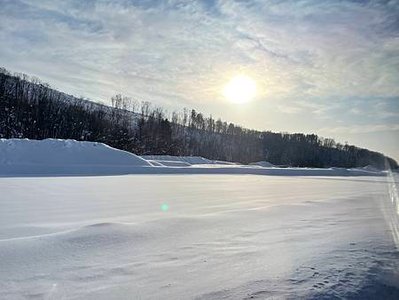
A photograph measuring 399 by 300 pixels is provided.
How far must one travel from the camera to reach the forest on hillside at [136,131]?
5409cm

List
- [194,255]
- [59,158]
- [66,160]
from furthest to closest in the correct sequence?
1. [66,160]
2. [59,158]
3. [194,255]

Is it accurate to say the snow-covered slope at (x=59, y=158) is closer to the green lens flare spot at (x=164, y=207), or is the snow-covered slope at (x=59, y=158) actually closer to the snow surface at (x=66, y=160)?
the snow surface at (x=66, y=160)

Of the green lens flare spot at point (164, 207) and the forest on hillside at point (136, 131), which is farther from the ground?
the forest on hillside at point (136, 131)

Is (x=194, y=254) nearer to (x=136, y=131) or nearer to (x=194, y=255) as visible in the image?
(x=194, y=255)

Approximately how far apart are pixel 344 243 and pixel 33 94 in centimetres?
7145

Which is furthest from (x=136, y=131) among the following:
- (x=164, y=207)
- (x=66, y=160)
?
(x=164, y=207)

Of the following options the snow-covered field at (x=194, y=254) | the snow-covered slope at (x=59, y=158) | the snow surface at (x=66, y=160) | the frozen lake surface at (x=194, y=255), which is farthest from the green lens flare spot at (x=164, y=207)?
the snow-covered slope at (x=59, y=158)

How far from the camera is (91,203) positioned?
8773mm

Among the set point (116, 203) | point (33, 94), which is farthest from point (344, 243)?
point (33, 94)

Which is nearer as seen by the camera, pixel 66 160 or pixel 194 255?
pixel 194 255

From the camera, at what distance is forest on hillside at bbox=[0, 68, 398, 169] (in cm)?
5409

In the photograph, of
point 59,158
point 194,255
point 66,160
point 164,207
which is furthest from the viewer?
point 66,160

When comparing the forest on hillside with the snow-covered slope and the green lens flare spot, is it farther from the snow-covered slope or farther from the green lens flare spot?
the green lens flare spot

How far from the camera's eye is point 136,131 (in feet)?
222
